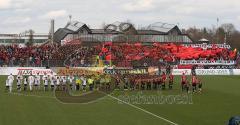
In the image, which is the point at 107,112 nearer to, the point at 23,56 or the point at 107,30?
the point at 23,56

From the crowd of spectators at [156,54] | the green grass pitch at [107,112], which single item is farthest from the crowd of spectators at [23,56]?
the green grass pitch at [107,112]

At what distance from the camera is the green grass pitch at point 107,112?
2088 cm

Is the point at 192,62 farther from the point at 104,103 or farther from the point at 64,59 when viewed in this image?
the point at 104,103

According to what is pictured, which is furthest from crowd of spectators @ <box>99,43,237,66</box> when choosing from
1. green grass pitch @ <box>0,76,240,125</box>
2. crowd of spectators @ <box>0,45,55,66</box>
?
green grass pitch @ <box>0,76,240,125</box>

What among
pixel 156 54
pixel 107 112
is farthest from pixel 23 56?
pixel 107 112

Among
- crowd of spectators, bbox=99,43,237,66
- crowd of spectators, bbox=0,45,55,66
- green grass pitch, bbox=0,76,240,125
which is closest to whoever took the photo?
green grass pitch, bbox=0,76,240,125

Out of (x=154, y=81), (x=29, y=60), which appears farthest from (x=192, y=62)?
(x=154, y=81)

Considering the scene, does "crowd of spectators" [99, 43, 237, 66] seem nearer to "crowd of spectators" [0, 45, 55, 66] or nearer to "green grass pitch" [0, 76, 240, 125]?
"crowd of spectators" [0, 45, 55, 66]

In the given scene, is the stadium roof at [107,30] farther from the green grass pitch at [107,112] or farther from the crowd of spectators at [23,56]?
the green grass pitch at [107,112]

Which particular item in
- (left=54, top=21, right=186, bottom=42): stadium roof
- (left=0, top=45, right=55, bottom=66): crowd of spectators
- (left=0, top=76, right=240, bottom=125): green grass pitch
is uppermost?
(left=54, top=21, right=186, bottom=42): stadium roof

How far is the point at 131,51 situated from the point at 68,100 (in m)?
32.1

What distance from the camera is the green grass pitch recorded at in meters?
20.9

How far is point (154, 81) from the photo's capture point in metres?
37.5

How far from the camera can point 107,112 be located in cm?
2408
